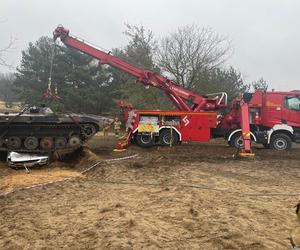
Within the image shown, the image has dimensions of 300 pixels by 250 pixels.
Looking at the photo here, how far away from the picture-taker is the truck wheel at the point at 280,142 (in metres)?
18.1

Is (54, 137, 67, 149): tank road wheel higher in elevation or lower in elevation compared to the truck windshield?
lower

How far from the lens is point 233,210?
7.73 meters

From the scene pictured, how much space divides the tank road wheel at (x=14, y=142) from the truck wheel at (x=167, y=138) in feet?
17.4

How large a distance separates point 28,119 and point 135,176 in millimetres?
4984

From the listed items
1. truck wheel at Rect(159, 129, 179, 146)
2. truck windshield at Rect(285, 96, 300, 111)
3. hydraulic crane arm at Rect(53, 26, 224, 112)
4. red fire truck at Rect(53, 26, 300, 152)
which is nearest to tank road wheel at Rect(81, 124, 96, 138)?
red fire truck at Rect(53, 26, 300, 152)

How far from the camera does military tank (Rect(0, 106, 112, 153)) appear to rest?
48.3ft

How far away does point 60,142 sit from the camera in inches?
594

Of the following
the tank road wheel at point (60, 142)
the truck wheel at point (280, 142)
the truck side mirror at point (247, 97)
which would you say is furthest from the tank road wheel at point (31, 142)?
the truck wheel at point (280, 142)

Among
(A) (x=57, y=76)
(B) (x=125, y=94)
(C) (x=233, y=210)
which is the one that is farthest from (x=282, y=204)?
(A) (x=57, y=76)

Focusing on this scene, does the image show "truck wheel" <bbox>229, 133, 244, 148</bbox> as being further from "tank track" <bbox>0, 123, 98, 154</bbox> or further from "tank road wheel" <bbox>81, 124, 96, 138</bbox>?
Answer: "tank track" <bbox>0, 123, 98, 154</bbox>

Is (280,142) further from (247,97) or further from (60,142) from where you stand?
(60,142)

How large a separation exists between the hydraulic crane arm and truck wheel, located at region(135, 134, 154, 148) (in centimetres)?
214

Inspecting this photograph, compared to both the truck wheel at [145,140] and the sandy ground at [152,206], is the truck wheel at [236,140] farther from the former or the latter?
the sandy ground at [152,206]

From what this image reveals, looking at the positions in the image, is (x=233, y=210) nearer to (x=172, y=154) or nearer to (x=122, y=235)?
(x=122, y=235)
